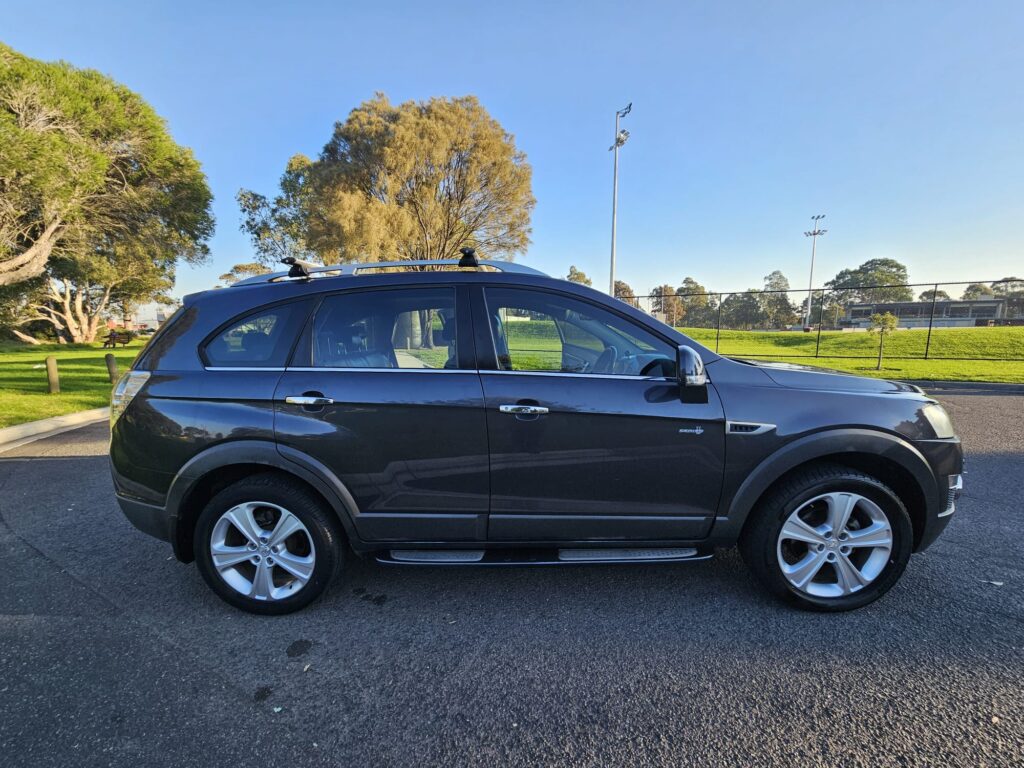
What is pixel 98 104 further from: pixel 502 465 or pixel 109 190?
pixel 502 465

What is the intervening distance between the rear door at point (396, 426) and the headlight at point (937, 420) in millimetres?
2358

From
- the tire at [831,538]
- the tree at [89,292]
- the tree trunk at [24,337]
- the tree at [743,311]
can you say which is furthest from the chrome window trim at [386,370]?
the tree trunk at [24,337]

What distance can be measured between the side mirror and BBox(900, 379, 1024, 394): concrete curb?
10441mm

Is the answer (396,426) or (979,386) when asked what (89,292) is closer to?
(396,426)

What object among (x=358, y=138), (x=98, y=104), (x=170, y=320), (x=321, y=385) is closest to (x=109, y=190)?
(x=98, y=104)

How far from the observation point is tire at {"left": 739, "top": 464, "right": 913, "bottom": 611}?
2.50 m

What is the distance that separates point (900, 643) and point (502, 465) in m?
2.08

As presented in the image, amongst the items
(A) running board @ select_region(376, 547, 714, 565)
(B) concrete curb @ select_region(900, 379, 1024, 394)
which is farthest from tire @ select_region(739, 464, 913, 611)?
(B) concrete curb @ select_region(900, 379, 1024, 394)

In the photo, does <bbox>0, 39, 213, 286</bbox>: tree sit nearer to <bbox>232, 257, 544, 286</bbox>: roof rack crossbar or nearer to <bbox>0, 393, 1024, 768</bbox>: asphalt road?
<bbox>232, 257, 544, 286</bbox>: roof rack crossbar

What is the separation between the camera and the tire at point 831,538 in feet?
8.21

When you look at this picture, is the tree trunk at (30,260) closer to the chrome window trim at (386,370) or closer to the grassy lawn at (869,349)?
the chrome window trim at (386,370)

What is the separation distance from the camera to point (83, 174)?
1142 centimetres

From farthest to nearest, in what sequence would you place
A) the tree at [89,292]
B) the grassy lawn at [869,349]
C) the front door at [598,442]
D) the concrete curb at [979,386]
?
the tree at [89,292]
the concrete curb at [979,386]
the grassy lawn at [869,349]
the front door at [598,442]

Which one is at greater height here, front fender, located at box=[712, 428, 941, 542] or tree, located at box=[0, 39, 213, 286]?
tree, located at box=[0, 39, 213, 286]
